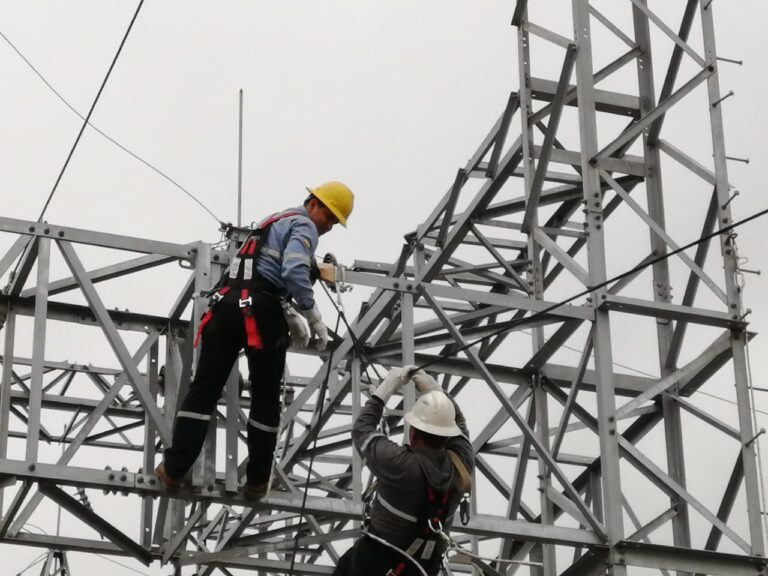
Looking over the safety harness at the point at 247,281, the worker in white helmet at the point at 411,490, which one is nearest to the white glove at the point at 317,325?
the safety harness at the point at 247,281

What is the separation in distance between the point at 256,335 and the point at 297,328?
0.33m

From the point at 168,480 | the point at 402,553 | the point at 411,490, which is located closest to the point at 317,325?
the point at 168,480

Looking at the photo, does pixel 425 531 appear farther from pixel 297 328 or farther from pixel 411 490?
pixel 297 328

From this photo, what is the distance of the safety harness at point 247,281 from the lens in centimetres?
1316

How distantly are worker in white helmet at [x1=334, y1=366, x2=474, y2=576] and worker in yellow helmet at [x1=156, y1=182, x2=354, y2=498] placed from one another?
105cm

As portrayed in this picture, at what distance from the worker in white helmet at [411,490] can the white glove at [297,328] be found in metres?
0.96

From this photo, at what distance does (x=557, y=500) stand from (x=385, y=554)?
357cm

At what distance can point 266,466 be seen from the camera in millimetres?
13461

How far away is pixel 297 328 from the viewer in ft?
43.6

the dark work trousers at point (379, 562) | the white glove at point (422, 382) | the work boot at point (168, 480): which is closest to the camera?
the dark work trousers at point (379, 562)

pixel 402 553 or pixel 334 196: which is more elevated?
pixel 334 196

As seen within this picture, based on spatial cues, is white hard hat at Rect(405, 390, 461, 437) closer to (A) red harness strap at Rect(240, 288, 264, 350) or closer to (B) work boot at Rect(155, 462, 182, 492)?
(A) red harness strap at Rect(240, 288, 264, 350)

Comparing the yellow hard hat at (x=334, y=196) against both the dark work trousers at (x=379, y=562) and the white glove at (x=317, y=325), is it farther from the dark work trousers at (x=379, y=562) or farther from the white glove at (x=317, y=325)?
the dark work trousers at (x=379, y=562)

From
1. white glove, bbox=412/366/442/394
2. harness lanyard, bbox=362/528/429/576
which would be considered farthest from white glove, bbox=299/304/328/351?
harness lanyard, bbox=362/528/429/576
